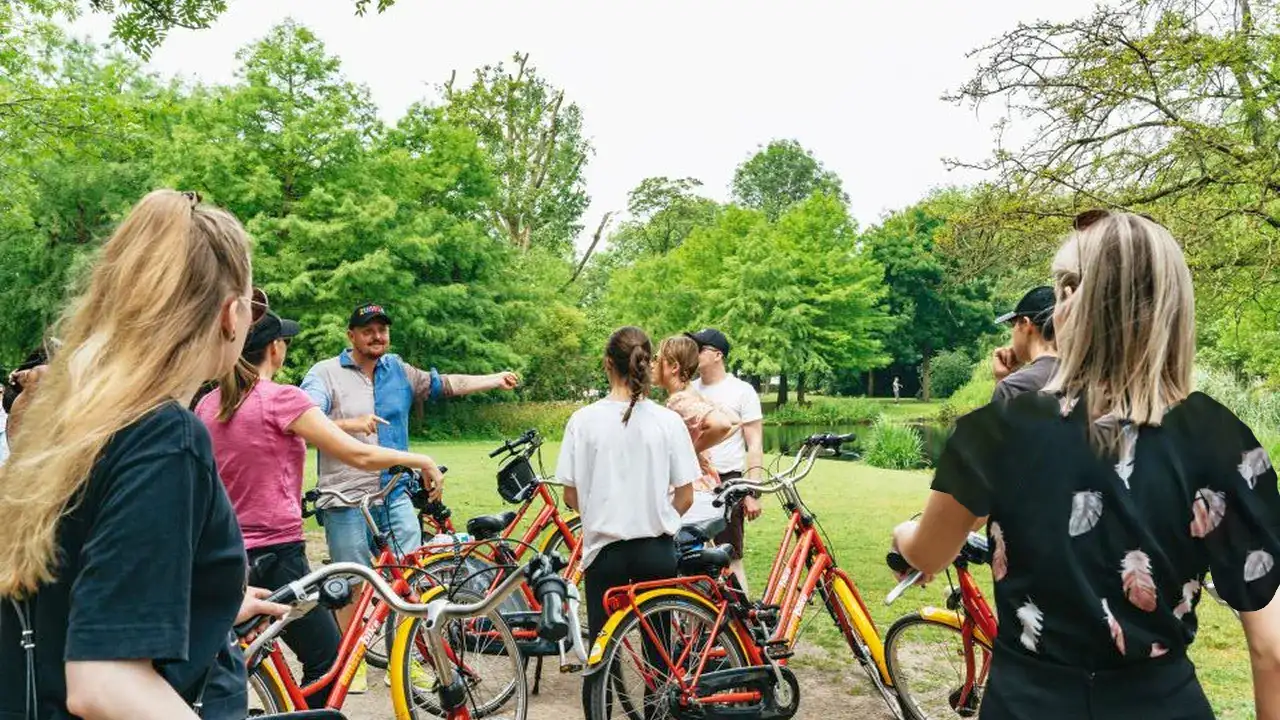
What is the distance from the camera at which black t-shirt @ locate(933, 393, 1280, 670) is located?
6.01 ft

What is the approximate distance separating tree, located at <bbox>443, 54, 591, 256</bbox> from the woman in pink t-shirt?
4022cm

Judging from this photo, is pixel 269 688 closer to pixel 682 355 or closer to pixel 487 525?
pixel 487 525

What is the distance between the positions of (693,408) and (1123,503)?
426cm

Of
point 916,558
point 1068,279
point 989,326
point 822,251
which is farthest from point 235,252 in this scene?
point 989,326

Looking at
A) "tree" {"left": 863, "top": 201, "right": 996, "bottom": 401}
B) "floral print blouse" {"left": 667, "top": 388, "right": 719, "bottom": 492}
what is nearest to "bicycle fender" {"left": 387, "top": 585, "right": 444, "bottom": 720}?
→ "floral print blouse" {"left": 667, "top": 388, "right": 719, "bottom": 492}

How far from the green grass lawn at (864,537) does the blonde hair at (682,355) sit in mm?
1582

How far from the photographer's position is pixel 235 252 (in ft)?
5.29

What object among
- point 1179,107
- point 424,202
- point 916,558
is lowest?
point 916,558

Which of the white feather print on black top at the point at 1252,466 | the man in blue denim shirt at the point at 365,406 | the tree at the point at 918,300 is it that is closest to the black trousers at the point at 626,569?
the man in blue denim shirt at the point at 365,406

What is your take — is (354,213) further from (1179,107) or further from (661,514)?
(661,514)

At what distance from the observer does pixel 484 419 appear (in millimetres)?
36875

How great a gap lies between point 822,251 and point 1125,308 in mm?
48261

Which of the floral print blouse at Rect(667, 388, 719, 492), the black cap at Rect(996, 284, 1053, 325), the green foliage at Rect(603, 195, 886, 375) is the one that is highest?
the green foliage at Rect(603, 195, 886, 375)

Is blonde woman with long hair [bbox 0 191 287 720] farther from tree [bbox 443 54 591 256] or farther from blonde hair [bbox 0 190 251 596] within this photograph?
tree [bbox 443 54 591 256]
